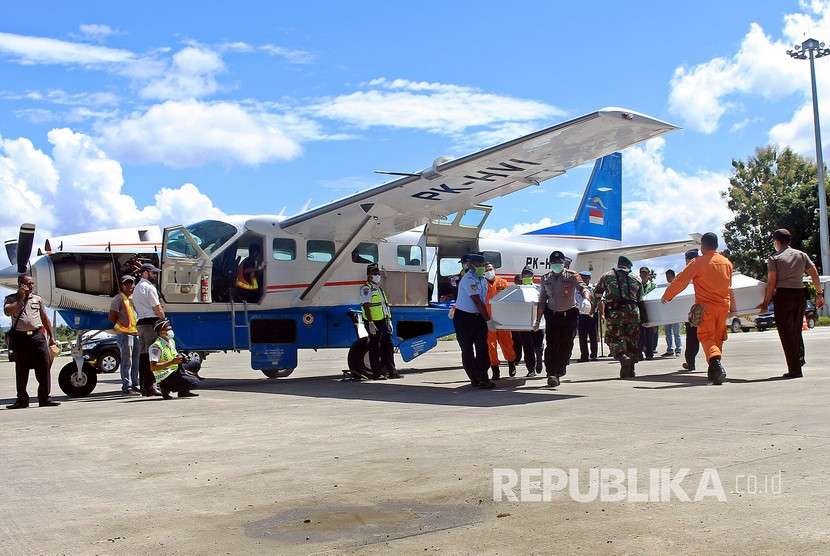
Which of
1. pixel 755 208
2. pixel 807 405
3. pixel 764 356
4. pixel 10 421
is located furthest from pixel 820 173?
pixel 10 421

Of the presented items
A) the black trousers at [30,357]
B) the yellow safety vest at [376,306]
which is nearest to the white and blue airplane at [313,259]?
the yellow safety vest at [376,306]

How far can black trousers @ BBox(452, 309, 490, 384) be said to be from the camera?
38.0ft

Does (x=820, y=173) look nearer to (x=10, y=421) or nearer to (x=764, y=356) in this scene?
(x=764, y=356)

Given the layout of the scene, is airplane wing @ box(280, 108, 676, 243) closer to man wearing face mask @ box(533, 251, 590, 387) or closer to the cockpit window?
the cockpit window

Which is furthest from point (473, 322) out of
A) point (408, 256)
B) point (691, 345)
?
point (408, 256)

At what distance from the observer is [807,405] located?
8141 mm

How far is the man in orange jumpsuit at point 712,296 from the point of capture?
35.6ft

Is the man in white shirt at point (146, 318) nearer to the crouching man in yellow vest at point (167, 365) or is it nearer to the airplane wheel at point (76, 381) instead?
the crouching man in yellow vest at point (167, 365)

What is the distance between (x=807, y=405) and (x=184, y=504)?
19.2 feet

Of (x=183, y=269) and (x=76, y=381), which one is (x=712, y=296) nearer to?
(x=183, y=269)

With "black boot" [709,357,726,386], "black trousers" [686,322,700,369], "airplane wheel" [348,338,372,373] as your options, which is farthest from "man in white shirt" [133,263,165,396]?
"black trousers" [686,322,700,369]

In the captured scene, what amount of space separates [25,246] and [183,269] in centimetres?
229

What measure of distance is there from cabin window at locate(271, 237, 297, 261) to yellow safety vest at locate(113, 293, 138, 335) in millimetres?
2747

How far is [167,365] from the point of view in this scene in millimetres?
11359
